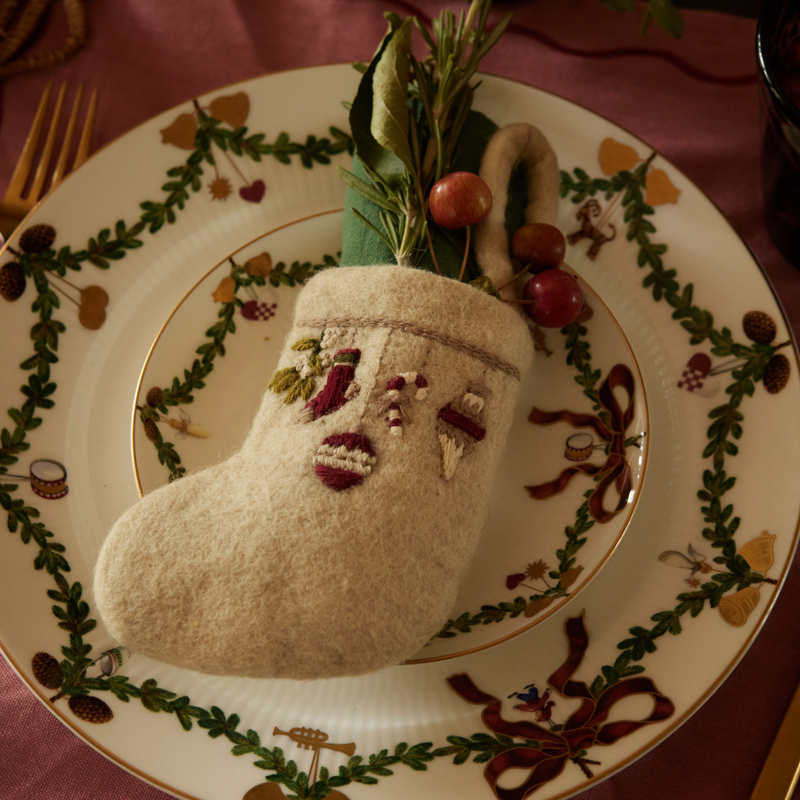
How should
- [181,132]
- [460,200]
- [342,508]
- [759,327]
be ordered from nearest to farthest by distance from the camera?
[342,508]
[460,200]
[759,327]
[181,132]

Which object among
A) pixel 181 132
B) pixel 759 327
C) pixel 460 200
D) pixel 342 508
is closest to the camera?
pixel 342 508

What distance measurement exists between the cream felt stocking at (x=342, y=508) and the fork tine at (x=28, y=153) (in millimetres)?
584

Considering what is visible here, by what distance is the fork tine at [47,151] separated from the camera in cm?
90

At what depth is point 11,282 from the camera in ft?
2.60

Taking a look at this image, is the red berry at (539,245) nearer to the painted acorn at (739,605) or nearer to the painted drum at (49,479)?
the painted acorn at (739,605)

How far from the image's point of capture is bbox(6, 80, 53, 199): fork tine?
0.90m

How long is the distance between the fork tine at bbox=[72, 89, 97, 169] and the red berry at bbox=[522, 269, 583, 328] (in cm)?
70

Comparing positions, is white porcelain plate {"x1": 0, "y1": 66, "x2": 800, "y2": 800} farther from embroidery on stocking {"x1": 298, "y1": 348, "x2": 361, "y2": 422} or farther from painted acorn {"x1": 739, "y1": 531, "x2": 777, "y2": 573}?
embroidery on stocking {"x1": 298, "y1": 348, "x2": 361, "y2": 422}

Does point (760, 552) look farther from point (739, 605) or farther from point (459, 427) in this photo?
point (459, 427)

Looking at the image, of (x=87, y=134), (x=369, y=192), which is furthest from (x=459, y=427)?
(x=87, y=134)

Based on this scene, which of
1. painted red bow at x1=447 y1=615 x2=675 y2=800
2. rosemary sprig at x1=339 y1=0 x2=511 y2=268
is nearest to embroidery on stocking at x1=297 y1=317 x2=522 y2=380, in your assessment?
rosemary sprig at x1=339 y1=0 x2=511 y2=268

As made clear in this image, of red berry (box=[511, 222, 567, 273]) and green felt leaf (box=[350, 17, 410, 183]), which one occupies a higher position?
green felt leaf (box=[350, 17, 410, 183])

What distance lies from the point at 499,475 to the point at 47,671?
21.1 inches

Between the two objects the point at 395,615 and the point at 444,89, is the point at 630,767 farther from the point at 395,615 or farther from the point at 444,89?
the point at 444,89
